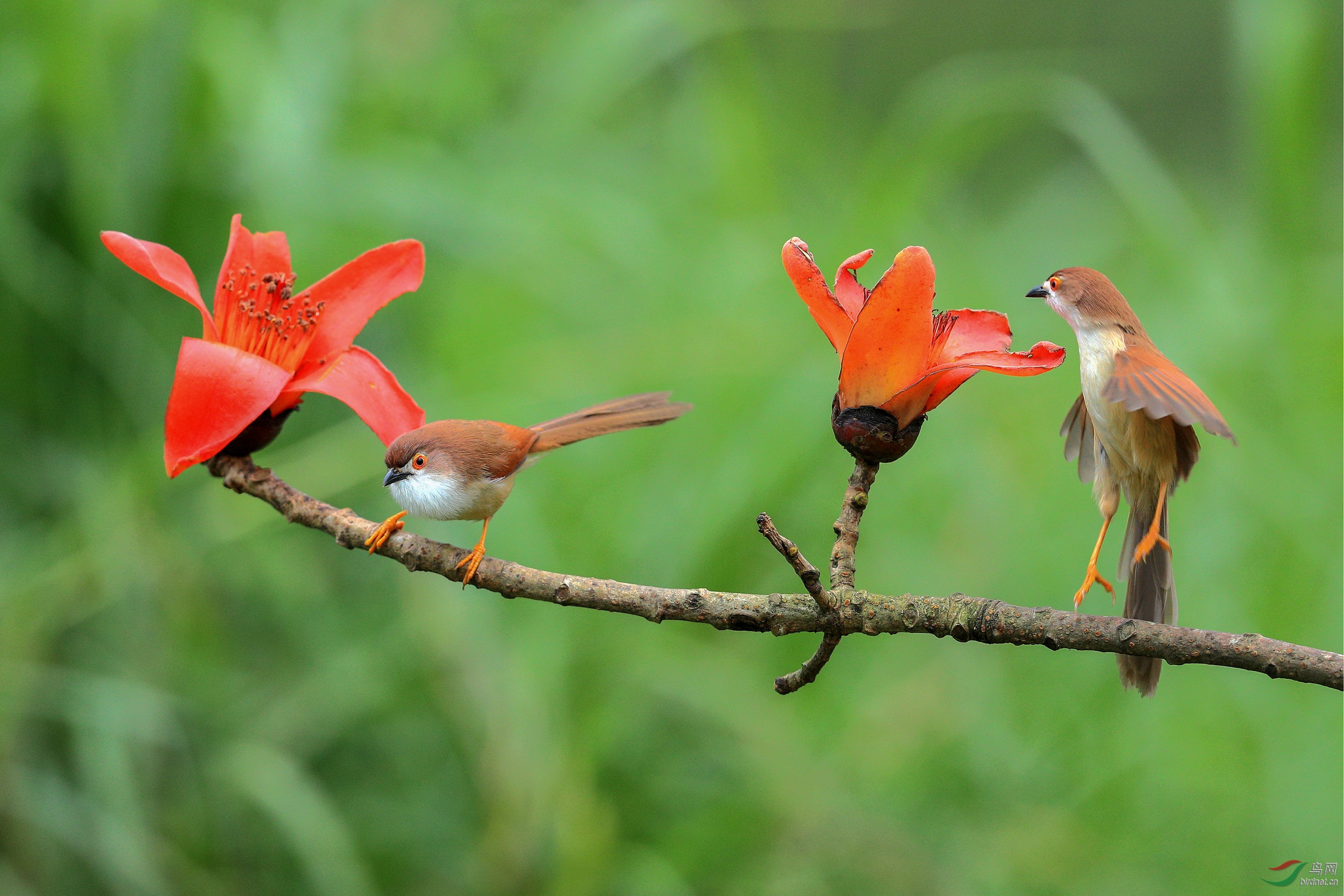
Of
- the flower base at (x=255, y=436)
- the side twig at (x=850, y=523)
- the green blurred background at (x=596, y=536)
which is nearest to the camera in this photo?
the side twig at (x=850, y=523)

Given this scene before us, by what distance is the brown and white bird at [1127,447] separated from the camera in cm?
86

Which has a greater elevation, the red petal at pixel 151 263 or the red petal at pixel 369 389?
the red petal at pixel 151 263

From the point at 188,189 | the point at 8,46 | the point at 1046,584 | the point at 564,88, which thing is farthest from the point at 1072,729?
the point at 8,46

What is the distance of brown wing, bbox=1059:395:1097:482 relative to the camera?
98 cm

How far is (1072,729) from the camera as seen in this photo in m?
2.41

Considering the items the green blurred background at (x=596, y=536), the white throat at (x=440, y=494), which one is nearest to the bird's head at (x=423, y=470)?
the white throat at (x=440, y=494)

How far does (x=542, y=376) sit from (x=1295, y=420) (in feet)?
6.06

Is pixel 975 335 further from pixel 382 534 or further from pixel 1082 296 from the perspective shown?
pixel 382 534

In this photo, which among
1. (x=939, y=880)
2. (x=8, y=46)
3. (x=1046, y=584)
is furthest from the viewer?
(x=8, y=46)

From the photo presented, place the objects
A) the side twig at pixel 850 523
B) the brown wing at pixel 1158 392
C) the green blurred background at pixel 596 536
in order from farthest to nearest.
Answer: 1. the green blurred background at pixel 596 536
2. the side twig at pixel 850 523
3. the brown wing at pixel 1158 392

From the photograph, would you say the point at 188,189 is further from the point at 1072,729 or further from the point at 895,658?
the point at 1072,729

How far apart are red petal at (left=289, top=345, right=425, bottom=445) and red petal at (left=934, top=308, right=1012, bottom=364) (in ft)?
1.41

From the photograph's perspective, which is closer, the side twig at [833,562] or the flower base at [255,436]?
the side twig at [833,562]

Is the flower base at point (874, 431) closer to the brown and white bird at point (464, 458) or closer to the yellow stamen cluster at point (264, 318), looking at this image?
the brown and white bird at point (464, 458)
